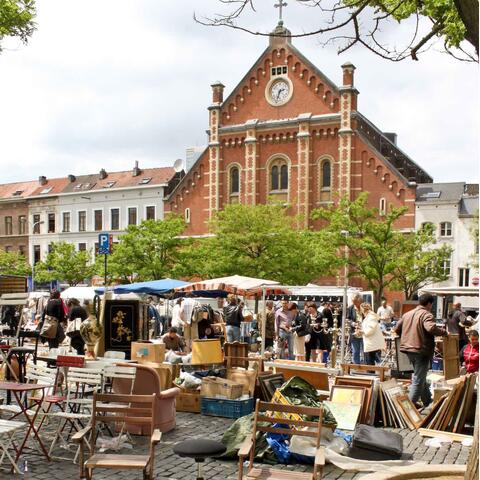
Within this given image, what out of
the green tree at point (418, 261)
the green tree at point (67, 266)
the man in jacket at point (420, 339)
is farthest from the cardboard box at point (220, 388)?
the green tree at point (67, 266)

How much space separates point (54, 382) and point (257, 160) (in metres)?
38.1

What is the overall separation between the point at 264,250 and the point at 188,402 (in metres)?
26.4

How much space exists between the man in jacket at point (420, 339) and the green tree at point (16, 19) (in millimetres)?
8554

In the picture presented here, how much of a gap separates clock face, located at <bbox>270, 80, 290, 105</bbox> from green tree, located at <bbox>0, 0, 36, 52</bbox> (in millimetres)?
33620

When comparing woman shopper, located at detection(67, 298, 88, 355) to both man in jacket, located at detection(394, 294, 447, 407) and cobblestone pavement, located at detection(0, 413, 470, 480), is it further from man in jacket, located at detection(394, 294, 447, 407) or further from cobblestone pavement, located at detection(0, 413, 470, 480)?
man in jacket, located at detection(394, 294, 447, 407)

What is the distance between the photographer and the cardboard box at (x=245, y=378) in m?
10.4

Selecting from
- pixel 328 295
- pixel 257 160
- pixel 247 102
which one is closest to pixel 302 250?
pixel 257 160

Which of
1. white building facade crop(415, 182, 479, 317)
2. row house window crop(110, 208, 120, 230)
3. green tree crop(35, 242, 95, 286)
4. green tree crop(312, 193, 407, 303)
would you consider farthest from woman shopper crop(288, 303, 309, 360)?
row house window crop(110, 208, 120, 230)

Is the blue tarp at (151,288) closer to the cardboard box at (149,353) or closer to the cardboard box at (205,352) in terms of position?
the cardboard box at (205,352)

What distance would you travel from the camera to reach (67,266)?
1917 inches

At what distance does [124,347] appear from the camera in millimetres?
13133

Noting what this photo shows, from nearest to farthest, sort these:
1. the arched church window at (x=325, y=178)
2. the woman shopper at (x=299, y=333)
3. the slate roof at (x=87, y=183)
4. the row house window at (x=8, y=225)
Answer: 1. the woman shopper at (x=299, y=333)
2. the arched church window at (x=325, y=178)
3. the slate roof at (x=87, y=183)
4. the row house window at (x=8, y=225)

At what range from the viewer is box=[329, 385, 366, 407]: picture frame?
9367mm

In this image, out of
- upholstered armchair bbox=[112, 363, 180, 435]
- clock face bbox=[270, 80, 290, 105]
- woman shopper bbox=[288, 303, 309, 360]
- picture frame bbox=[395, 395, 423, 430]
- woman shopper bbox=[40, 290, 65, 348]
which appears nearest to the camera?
upholstered armchair bbox=[112, 363, 180, 435]
